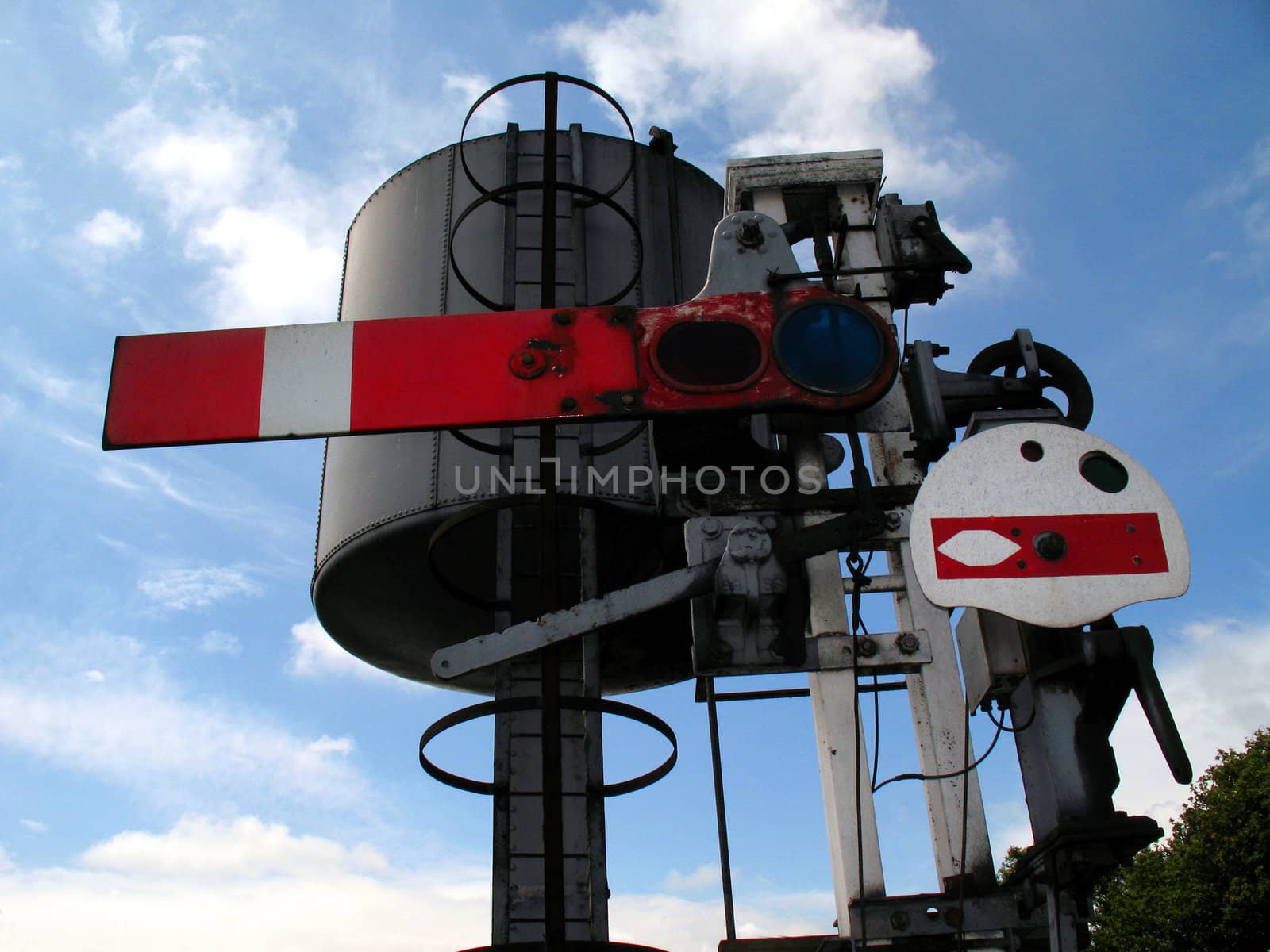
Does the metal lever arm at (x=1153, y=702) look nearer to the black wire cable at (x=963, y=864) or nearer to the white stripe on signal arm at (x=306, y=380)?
the black wire cable at (x=963, y=864)

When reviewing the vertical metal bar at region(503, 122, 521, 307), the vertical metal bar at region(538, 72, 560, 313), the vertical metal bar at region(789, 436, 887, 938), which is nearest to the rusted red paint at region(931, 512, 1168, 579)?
the vertical metal bar at region(789, 436, 887, 938)

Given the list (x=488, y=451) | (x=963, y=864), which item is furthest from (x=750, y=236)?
(x=488, y=451)

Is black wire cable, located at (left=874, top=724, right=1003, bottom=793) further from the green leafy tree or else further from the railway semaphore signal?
the green leafy tree

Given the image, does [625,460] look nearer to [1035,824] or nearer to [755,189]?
[755,189]

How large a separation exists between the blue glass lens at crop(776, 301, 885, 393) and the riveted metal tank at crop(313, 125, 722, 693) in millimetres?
2192

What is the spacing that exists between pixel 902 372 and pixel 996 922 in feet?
5.10

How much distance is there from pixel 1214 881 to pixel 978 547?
2314 cm

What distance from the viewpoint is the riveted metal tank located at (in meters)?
6.02

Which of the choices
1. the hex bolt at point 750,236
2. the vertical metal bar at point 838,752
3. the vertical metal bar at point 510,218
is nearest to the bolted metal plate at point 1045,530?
the vertical metal bar at point 838,752

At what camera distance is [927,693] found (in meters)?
3.66

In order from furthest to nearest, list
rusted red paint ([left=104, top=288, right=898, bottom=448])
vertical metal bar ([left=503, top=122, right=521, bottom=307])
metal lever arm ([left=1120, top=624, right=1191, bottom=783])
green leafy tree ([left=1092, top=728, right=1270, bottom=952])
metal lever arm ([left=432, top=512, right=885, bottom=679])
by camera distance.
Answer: green leafy tree ([left=1092, top=728, right=1270, bottom=952]), vertical metal bar ([left=503, top=122, right=521, bottom=307]), rusted red paint ([left=104, top=288, right=898, bottom=448]), metal lever arm ([left=432, top=512, right=885, bottom=679]), metal lever arm ([left=1120, top=624, right=1191, bottom=783])

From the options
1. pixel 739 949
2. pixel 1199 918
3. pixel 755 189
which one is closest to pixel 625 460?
pixel 755 189

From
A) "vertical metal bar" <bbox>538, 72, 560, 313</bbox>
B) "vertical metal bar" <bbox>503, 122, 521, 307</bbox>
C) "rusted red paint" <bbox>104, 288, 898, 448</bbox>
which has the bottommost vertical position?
"rusted red paint" <bbox>104, 288, 898, 448</bbox>

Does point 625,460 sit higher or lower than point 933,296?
higher
